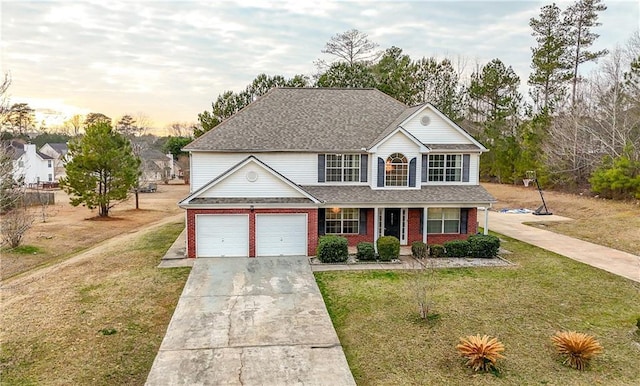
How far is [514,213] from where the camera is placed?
34031mm

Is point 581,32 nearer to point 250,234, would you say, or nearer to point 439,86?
point 439,86

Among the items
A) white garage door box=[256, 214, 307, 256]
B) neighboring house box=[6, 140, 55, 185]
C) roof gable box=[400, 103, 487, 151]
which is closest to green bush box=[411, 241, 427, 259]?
white garage door box=[256, 214, 307, 256]

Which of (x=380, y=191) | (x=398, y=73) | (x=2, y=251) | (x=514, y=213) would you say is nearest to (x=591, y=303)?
(x=380, y=191)

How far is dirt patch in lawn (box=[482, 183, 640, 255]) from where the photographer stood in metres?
22.9

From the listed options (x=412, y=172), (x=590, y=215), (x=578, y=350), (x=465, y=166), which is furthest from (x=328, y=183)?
(x=590, y=215)

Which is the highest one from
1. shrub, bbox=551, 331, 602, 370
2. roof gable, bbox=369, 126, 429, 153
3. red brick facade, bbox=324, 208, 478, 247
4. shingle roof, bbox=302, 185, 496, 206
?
roof gable, bbox=369, 126, 429, 153

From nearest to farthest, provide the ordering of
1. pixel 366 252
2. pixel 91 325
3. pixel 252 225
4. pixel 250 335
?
pixel 250 335, pixel 91 325, pixel 366 252, pixel 252 225

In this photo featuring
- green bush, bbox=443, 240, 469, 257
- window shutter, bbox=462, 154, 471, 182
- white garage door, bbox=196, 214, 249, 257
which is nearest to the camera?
white garage door, bbox=196, 214, 249, 257

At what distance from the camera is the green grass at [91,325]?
9.40 metres

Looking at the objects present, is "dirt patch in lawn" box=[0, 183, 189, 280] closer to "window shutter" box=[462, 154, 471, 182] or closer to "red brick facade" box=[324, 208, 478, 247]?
"red brick facade" box=[324, 208, 478, 247]

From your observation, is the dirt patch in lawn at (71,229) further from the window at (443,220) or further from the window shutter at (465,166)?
the window shutter at (465,166)

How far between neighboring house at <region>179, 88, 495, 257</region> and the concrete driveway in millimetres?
2878

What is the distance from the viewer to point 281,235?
1905cm

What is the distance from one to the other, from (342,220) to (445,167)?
583 cm
